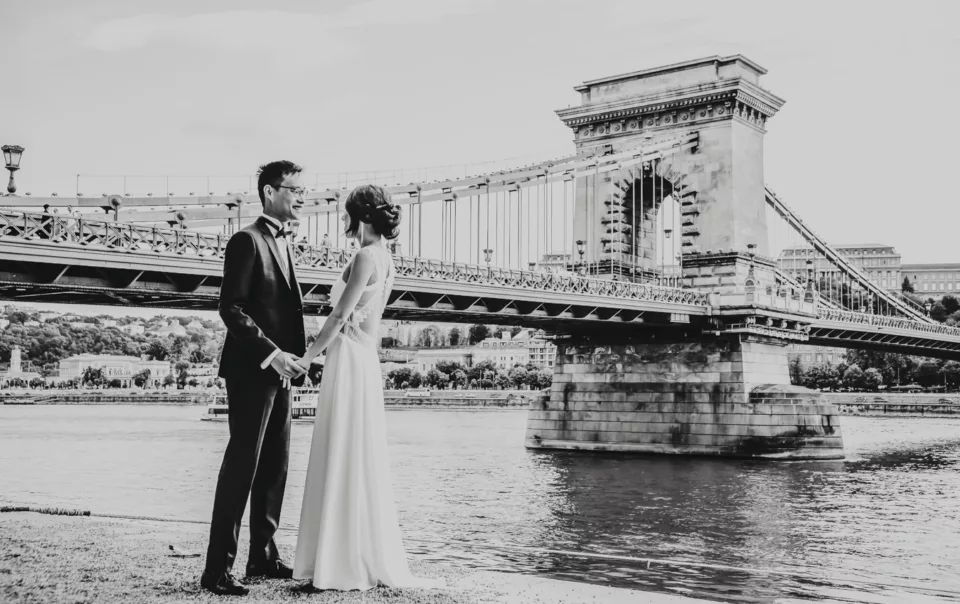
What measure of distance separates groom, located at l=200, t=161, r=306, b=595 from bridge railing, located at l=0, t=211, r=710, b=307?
7834 mm

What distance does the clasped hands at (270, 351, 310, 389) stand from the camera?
6.42 metres

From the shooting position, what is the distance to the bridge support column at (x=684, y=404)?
110 feet

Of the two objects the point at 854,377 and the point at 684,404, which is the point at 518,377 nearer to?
the point at 854,377

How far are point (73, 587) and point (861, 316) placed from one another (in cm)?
4516

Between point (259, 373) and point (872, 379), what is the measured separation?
102 metres

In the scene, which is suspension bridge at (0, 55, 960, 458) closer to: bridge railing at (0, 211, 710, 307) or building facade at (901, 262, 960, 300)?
bridge railing at (0, 211, 710, 307)

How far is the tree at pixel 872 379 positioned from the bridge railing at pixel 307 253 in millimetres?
71337

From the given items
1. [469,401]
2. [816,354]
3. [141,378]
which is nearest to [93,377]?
[141,378]

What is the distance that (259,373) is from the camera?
21.2ft

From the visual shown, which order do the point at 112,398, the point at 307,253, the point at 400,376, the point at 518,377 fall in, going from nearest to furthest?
the point at 307,253 < the point at 518,377 < the point at 400,376 < the point at 112,398

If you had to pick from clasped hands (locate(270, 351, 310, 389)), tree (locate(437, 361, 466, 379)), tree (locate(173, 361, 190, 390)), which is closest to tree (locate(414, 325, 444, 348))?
tree (locate(173, 361, 190, 390))

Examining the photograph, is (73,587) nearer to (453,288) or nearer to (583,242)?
(453,288)

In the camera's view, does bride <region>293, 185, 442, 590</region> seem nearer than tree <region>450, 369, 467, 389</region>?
Yes

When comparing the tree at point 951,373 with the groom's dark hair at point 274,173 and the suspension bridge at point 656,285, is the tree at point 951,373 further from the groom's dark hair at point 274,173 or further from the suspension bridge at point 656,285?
the groom's dark hair at point 274,173
